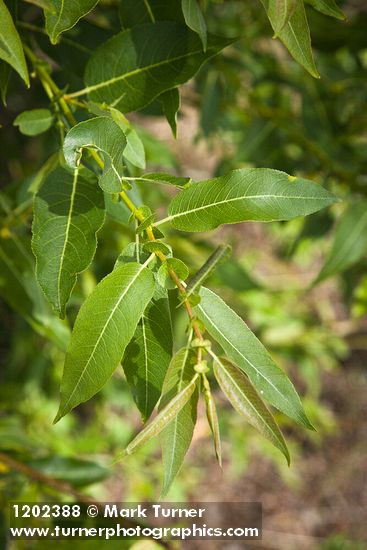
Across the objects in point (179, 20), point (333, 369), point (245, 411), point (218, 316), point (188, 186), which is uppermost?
point (179, 20)

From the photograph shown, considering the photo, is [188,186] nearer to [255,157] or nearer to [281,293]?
[255,157]

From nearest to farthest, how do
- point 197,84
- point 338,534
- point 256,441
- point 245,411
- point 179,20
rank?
point 245,411, point 179,20, point 197,84, point 256,441, point 338,534

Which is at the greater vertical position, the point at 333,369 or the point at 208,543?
the point at 333,369

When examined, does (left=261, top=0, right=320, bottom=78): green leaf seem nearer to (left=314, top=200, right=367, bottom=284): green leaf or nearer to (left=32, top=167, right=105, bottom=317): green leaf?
(left=32, top=167, right=105, bottom=317): green leaf

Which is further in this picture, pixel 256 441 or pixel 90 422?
pixel 256 441

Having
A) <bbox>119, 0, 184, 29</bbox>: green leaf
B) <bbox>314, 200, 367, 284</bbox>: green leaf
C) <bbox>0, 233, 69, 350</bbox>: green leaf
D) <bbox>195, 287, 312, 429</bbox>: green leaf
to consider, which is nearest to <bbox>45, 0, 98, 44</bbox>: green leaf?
<bbox>119, 0, 184, 29</bbox>: green leaf

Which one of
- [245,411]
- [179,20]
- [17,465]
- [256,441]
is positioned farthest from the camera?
[256,441]

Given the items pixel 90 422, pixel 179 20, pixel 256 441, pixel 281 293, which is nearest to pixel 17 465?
pixel 179 20
